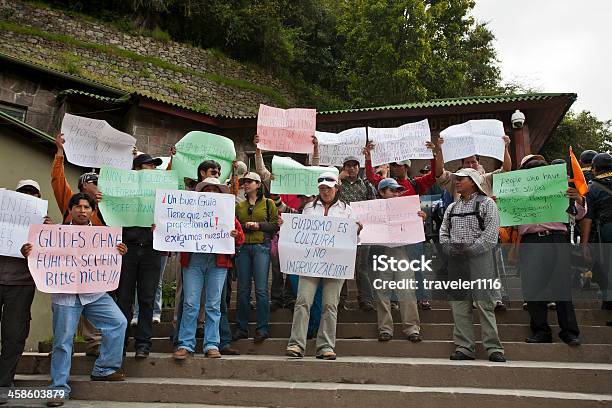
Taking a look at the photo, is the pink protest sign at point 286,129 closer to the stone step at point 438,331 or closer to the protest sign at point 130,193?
the protest sign at point 130,193

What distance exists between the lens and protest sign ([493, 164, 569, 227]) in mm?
5148

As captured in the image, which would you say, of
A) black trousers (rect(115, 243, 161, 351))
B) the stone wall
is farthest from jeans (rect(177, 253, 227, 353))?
the stone wall

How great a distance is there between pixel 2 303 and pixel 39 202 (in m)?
1.02

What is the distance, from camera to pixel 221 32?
24062 mm

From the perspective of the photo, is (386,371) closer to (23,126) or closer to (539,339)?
(539,339)

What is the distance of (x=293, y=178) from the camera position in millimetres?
6309

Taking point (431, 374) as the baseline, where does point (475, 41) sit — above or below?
→ above

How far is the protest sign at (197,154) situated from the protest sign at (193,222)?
109 cm

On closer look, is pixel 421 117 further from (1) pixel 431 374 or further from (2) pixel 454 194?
(1) pixel 431 374

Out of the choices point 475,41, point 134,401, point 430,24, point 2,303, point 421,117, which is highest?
point 475,41

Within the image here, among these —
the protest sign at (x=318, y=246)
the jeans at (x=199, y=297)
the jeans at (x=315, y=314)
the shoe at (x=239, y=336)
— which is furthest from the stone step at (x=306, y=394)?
the protest sign at (x=318, y=246)

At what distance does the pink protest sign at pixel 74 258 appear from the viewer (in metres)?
4.48

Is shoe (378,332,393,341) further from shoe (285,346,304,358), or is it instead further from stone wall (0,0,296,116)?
stone wall (0,0,296,116)

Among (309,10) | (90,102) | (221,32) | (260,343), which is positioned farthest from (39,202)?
(309,10)
